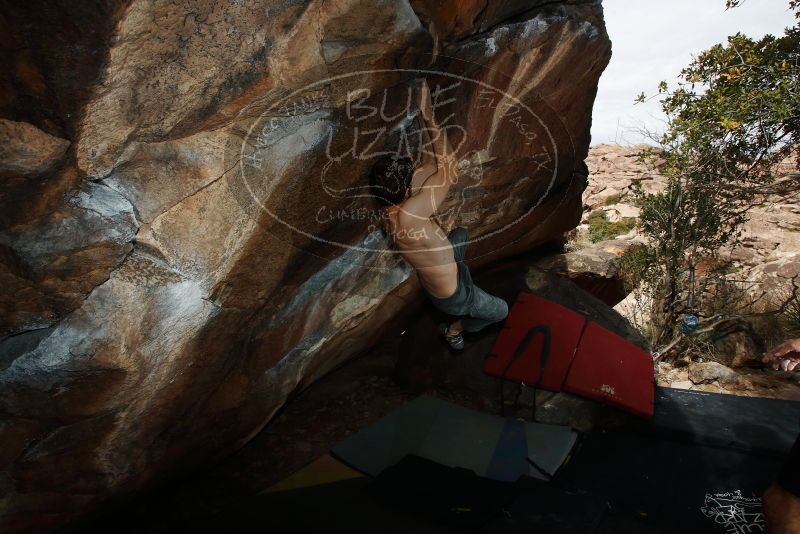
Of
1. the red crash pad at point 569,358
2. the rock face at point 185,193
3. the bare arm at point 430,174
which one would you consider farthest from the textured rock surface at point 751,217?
the rock face at point 185,193

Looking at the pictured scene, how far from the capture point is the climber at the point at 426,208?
3.05m

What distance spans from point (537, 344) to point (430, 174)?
2.23 meters

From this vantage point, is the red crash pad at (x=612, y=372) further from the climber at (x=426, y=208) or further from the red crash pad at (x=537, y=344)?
the climber at (x=426, y=208)

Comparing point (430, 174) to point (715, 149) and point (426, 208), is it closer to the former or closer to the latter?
point (426, 208)

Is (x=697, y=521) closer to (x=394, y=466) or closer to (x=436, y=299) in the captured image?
(x=394, y=466)

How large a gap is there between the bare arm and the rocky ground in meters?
3.64

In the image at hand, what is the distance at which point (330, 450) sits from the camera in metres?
3.79

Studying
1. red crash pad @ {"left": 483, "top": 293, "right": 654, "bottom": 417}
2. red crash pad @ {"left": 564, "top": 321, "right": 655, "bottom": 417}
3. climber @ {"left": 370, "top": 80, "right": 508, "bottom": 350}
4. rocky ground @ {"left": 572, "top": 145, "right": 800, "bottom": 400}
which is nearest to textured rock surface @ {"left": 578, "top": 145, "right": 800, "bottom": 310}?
rocky ground @ {"left": 572, "top": 145, "right": 800, "bottom": 400}

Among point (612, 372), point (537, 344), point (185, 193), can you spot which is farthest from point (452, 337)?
point (185, 193)

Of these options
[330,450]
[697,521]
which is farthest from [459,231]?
[697,521]

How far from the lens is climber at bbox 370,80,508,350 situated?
3.05m

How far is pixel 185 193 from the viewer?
2.26 metres

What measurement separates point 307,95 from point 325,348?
2136mm

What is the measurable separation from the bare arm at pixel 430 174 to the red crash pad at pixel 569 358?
2.00 m
